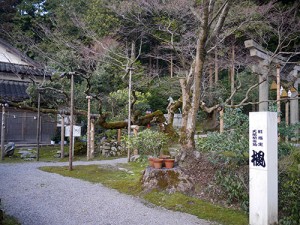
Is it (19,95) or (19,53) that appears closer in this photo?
(19,95)

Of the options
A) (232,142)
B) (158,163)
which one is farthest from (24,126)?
(232,142)

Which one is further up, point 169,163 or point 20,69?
point 20,69

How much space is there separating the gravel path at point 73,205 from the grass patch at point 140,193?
23cm

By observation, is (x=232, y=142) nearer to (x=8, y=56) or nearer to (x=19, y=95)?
(x=19, y=95)

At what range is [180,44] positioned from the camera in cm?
1398

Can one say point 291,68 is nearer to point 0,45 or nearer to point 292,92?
point 292,92

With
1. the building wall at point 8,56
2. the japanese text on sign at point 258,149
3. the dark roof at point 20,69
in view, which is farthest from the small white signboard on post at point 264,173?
the building wall at point 8,56

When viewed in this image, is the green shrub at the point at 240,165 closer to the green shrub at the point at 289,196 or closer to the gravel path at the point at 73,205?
the green shrub at the point at 289,196

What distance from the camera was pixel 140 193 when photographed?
6.18 meters

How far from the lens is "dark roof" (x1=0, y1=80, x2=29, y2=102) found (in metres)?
15.0

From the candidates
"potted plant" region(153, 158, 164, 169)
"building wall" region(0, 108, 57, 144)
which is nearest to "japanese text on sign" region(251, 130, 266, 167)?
"potted plant" region(153, 158, 164, 169)

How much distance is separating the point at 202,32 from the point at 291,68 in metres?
10.5

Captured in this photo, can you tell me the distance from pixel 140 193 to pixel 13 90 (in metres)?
12.1

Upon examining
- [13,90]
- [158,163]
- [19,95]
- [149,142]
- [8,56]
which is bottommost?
[158,163]
